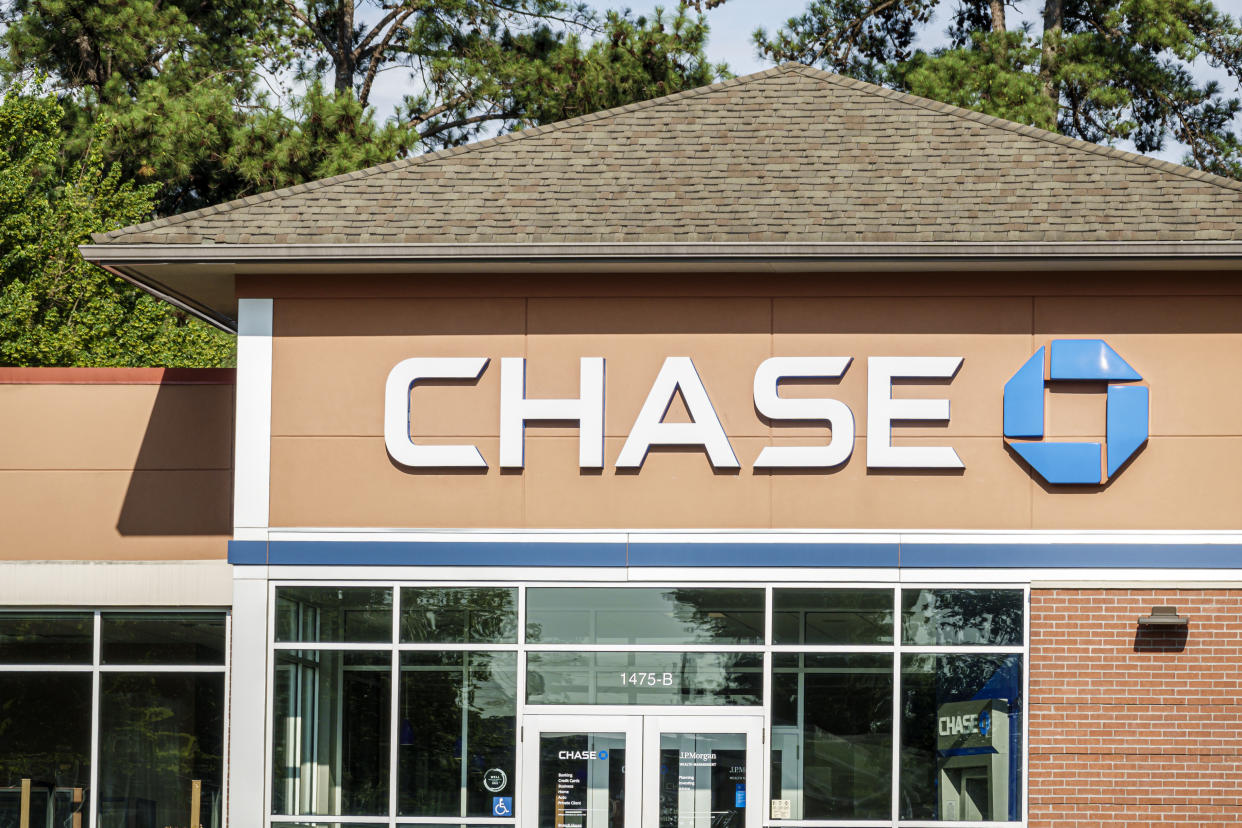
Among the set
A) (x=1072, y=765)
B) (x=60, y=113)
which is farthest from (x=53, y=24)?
(x=1072, y=765)

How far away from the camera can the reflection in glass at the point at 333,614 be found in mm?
13914

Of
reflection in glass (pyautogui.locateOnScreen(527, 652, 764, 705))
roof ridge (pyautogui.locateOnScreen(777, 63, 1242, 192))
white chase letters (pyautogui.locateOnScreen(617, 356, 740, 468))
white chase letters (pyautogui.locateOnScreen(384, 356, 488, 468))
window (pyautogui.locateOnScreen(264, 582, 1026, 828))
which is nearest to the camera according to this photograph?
window (pyautogui.locateOnScreen(264, 582, 1026, 828))

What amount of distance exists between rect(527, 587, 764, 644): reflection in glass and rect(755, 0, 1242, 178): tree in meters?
18.6

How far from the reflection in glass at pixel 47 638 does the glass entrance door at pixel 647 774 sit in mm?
5222

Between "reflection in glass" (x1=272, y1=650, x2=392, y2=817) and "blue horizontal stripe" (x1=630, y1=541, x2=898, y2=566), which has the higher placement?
"blue horizontal stripe" (x1=630, y1=541, x2=898, y2=566)

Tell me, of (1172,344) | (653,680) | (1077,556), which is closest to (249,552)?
(653,680)

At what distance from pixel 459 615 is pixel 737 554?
9.18ft

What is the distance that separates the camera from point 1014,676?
44.8ft

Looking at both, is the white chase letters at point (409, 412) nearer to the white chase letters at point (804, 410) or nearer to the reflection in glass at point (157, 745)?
the white chase letters at point (804, 410)

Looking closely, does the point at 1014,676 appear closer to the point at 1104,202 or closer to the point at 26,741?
the point at 1104,202

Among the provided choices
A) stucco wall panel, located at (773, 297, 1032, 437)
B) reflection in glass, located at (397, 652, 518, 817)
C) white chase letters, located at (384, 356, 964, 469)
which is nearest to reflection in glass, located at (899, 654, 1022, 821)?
white chase letters, located at (384, 356, 964, 469)

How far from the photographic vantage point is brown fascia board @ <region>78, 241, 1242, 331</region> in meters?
13.4

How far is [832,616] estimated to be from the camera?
1374cm

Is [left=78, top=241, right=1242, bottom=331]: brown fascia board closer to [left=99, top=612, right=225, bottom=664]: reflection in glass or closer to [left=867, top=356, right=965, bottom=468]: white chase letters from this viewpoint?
[left=867, top=356, right=965, bottom=468]: white chase letters
